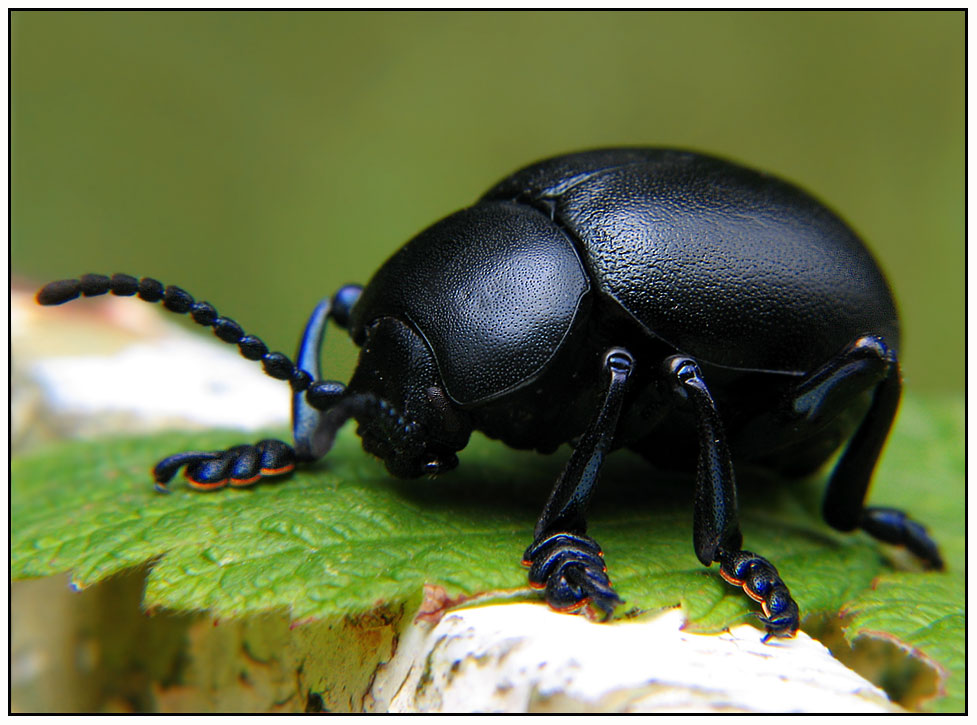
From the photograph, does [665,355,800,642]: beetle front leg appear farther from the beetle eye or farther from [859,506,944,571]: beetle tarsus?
[859,506,944,571]: beetle tarsus

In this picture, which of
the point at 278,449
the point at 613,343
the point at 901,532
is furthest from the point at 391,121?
the point at 901,532

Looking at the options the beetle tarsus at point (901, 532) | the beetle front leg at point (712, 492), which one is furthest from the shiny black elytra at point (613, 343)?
the beetle tarsus at point (901, 532)

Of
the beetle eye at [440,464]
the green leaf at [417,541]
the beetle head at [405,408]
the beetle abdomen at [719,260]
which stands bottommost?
the green leaf at [417,541]

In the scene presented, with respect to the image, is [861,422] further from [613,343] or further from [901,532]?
[613,343]

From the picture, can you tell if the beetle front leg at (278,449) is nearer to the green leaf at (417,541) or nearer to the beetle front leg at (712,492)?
the green leaf at (417,541)

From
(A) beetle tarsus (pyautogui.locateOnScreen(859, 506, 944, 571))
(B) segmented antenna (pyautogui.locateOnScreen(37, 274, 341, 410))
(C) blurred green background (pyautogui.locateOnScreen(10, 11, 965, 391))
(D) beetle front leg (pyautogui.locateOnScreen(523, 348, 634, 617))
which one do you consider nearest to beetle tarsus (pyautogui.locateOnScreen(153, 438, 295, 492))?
(B) segmented antenna (pyautogui.locateOnScreen(37, 274, 341, 410))
